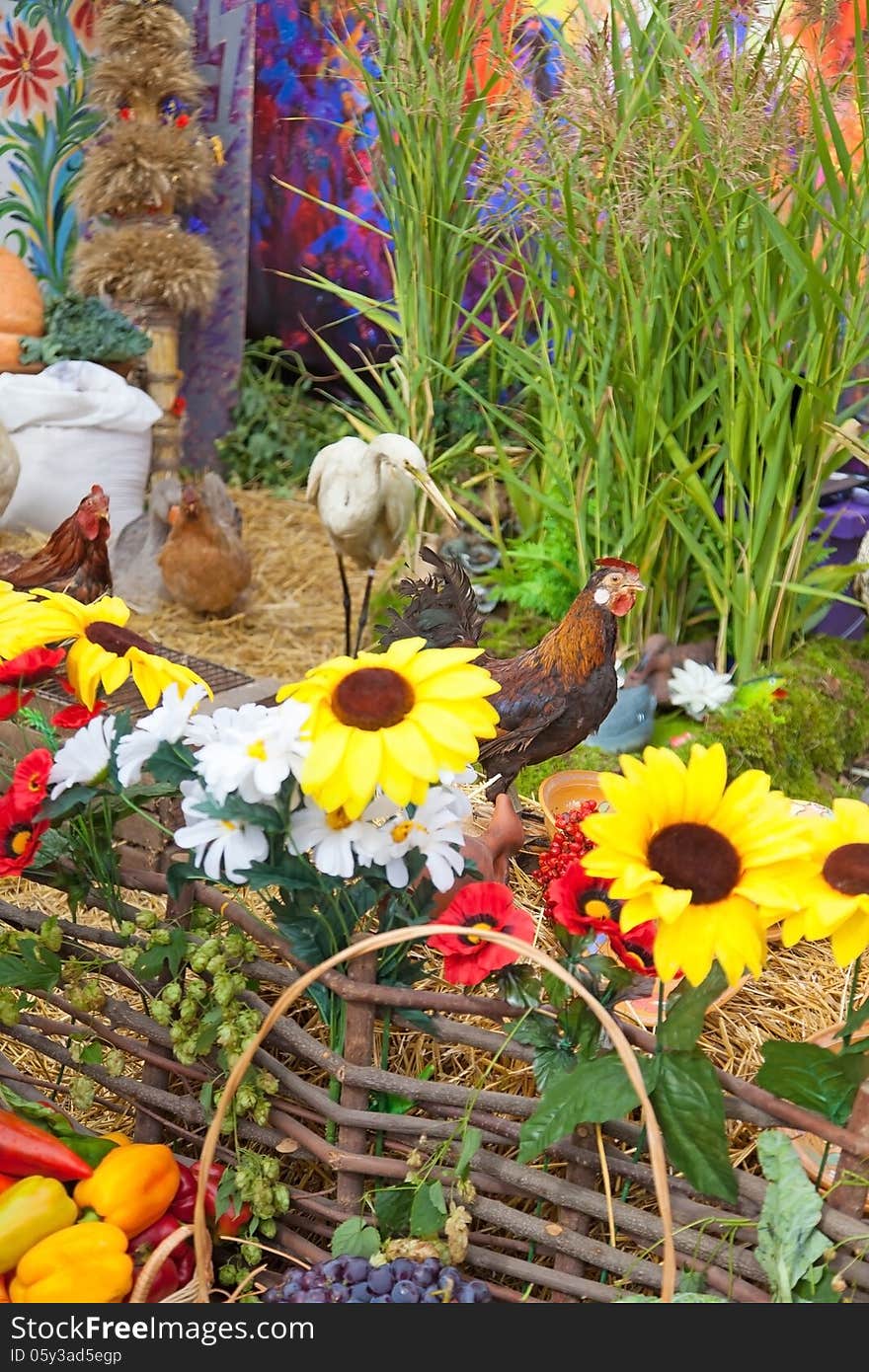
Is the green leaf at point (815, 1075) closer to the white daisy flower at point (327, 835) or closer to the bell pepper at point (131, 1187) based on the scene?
the white daisy flower at point (327, 835)

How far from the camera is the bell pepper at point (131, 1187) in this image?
0.97 m

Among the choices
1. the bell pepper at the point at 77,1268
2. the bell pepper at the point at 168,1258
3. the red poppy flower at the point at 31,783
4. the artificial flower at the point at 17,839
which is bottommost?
the bell pepper at the point at 168,1258

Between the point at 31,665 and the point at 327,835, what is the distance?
1.16 ft

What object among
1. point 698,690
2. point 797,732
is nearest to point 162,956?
point 698,690

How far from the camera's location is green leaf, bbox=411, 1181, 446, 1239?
0.91 metres

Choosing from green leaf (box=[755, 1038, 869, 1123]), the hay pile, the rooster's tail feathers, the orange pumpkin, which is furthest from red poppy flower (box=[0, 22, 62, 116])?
green leaf (box=[755, 1038, 869, 1123])

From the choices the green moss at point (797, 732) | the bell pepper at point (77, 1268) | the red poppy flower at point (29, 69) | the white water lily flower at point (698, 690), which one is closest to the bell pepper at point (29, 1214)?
the bell pepper at point (77, 1268)

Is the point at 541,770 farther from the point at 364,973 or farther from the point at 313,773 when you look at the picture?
the point at 313,773

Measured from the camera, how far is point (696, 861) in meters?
0.74

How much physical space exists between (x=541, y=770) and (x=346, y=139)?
111 inches

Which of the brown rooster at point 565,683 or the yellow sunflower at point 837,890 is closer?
the yellow sunflower at point 837,890

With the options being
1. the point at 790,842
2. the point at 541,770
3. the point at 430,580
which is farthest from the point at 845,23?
the point at 790,842

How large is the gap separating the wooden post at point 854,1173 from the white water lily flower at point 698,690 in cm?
158

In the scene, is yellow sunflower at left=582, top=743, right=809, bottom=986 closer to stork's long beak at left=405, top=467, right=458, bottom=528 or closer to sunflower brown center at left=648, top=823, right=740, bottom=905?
sunflower brown center at left=648, top=823, right=740, bottom=905
